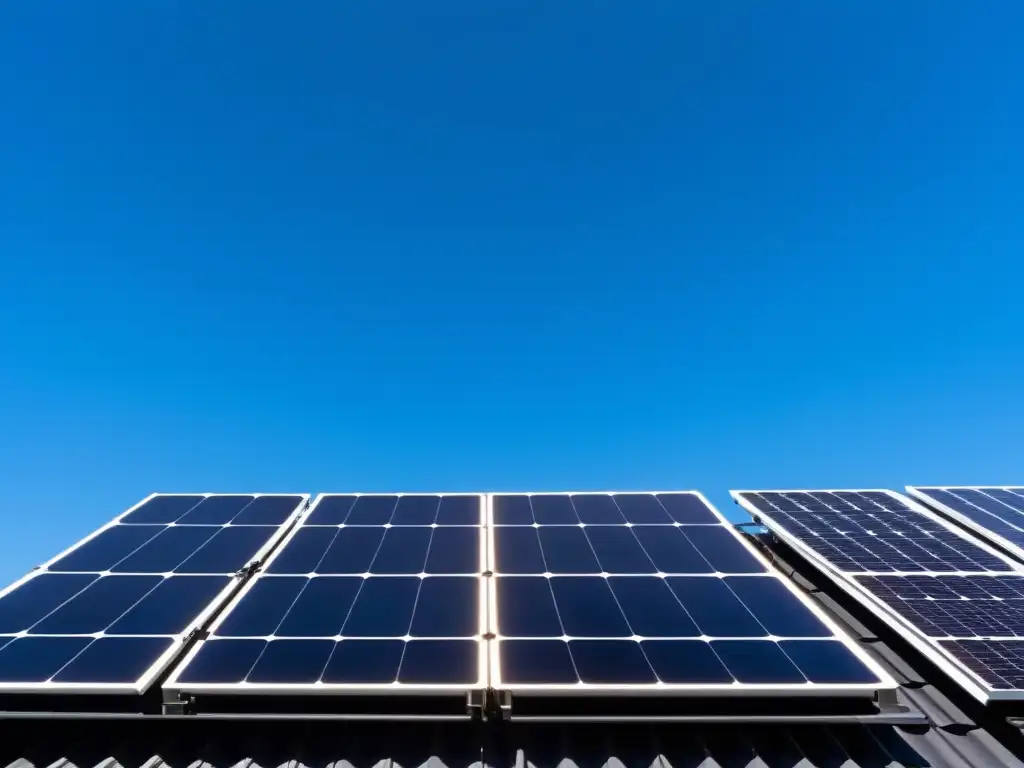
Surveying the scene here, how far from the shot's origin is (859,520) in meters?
11.7

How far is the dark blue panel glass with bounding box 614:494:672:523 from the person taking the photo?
1073cm

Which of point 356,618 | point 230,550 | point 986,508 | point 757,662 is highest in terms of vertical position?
point 986,508

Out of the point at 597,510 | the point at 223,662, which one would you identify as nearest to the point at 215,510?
the point at 223,662

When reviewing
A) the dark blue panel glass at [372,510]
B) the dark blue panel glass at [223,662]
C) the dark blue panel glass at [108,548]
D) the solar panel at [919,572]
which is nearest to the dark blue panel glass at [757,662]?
the solar panel at [919,572]

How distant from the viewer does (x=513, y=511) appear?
1098 centimetres

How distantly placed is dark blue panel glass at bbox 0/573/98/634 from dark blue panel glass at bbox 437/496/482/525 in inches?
227

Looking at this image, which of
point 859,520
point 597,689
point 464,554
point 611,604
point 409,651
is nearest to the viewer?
point 597,689

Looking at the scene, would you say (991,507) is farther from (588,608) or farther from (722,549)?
(588,608)

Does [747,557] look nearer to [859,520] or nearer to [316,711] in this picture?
[859,520]

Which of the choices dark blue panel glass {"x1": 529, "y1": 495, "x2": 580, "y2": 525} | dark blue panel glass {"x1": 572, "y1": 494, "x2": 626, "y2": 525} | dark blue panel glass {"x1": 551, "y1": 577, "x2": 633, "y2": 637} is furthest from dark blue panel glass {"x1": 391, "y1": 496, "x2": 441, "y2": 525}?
dark blue panel glass {"x1": 551, "y1": 577, "x2": 633, "y2": 637}

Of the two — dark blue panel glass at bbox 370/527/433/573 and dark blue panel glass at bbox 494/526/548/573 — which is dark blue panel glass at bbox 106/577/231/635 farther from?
dark blue panel glass at bbox 494/526/548/573

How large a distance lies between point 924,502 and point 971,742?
307 inches

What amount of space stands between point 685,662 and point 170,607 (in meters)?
7.22

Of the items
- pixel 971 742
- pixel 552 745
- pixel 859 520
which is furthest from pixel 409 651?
pixel 859 520
